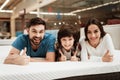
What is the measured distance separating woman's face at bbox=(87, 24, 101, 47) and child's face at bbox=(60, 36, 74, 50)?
138 mm

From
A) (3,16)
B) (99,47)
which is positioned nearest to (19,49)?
(99,47)

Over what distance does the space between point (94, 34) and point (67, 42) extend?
0.21m

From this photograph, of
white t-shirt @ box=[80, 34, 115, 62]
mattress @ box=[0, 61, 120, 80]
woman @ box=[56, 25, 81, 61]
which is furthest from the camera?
woman @ box=[56, 25, 81, 61]

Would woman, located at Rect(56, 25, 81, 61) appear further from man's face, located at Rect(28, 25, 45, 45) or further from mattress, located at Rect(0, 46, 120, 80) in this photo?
mattress, located at Rect(0, 46, 120, 80)

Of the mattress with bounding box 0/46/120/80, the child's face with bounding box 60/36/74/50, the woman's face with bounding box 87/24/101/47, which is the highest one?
the woman's face with bounding box 87/24/101/47

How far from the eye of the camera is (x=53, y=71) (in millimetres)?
839

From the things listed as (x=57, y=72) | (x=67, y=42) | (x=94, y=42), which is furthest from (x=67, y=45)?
(x=57, y=72)

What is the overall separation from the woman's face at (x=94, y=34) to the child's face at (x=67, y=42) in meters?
0.14

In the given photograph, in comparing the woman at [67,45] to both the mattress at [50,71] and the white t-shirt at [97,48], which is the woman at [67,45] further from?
the mattress at [50,71]

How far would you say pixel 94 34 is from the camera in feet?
4.71

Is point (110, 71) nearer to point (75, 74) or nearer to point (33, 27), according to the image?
point (75, 74)

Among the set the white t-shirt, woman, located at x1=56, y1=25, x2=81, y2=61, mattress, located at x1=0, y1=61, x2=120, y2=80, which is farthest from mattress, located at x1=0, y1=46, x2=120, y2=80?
woman, located at x1=56, y1=25, x2=81, y2=61

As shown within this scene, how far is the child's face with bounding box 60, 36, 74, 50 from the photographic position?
1.49m

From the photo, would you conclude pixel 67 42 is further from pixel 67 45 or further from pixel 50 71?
pixel 50 71
